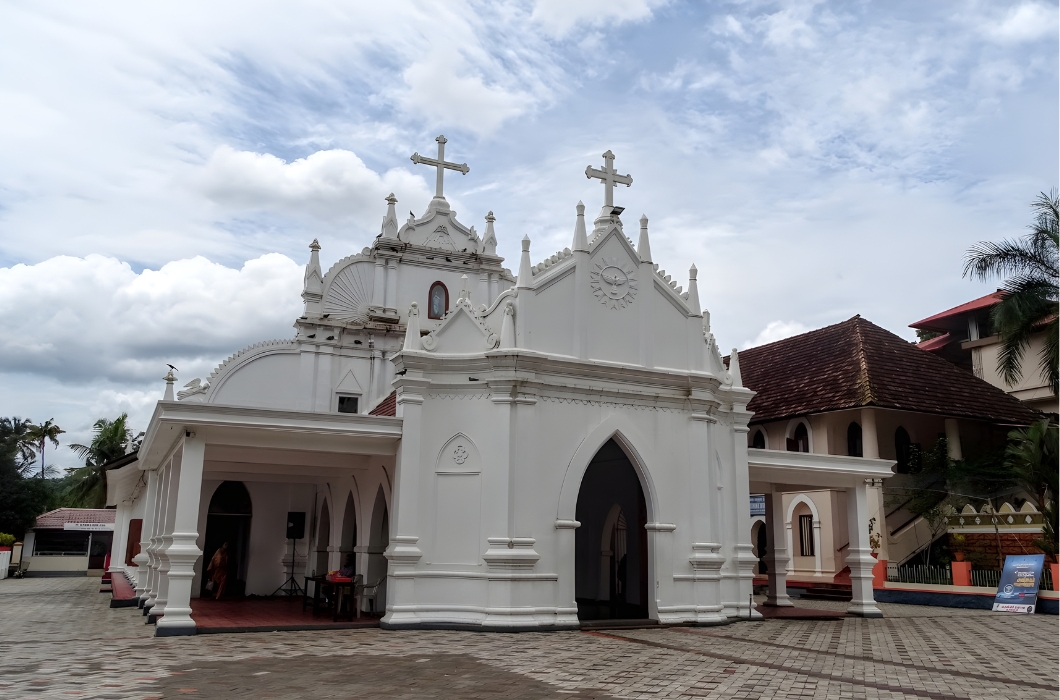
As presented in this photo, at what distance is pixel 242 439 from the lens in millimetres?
14688

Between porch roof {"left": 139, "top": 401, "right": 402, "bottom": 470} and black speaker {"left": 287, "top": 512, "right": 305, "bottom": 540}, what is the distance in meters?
6.49

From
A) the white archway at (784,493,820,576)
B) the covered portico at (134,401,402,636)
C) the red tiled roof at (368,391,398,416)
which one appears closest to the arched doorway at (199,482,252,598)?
the covered portico at (134,401,402,636)

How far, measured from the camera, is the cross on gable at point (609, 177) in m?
17.4

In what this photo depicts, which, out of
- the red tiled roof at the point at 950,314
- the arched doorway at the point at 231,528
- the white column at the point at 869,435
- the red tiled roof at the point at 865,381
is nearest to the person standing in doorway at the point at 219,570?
the arched doorway at the point at 231,528

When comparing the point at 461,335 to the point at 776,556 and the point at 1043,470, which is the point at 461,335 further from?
the point at 1043,470

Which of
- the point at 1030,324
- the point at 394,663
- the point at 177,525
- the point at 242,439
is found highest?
the point at 1030,324

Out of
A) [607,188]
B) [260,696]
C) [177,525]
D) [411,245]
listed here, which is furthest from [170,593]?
[411,245]

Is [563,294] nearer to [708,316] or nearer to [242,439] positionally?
[708,316]

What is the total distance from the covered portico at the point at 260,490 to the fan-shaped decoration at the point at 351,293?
→ 192 inches

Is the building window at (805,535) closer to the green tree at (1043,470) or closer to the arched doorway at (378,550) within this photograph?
the green tree at (1043,470)

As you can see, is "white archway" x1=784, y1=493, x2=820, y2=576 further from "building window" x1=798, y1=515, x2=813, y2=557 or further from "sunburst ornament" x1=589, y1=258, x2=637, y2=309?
"sunburst ornament" x1=589, y1=258, x2=637, y2=309

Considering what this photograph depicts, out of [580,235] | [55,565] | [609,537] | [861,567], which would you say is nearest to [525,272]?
[580,235]

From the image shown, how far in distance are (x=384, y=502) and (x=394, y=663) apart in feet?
20.2

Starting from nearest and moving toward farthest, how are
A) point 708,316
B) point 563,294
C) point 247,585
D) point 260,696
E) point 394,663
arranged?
point 260,696 → point 394,663 → point 563,294 → point 708,316 → point 247,585
